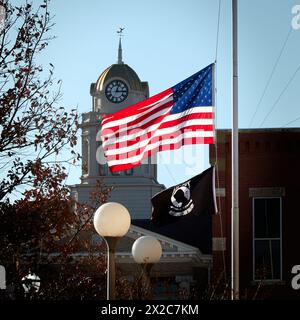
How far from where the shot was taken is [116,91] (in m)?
70.7

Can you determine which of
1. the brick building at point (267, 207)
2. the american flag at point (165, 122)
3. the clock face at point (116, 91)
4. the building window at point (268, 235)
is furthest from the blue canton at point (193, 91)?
the clock face at point (116, 91)

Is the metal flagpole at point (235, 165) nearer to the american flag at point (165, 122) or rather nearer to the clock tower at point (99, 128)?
the american flag at point (165, 122)

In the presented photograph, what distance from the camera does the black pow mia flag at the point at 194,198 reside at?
19.8 metres

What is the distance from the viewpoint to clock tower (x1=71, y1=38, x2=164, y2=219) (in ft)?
229

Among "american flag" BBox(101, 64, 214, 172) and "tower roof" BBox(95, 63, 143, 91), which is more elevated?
"tower roof" BBox(95, 63, 143, 91)

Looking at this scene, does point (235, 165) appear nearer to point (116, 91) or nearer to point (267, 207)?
point (267, 207)

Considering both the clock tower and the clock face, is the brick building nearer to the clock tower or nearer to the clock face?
the clock tower

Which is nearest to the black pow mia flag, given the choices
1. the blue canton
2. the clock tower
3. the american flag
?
the american flag

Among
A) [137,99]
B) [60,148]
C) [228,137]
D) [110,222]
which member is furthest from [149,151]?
[137,99]

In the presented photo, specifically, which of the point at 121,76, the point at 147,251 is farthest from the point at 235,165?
the point at 121,76

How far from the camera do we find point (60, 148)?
65.4 feet

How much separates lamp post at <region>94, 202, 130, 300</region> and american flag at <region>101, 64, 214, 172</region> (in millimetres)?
4538

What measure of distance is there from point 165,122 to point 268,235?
10.7 metres
